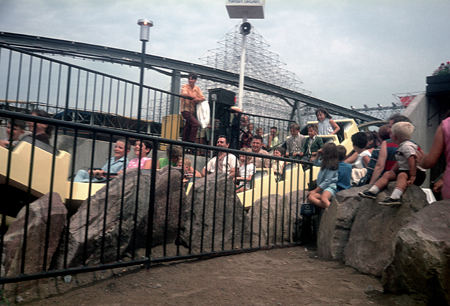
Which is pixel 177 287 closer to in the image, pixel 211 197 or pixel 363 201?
pixel 211 197

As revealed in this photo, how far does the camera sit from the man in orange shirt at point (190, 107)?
8.66m

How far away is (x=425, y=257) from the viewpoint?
8.27 feet

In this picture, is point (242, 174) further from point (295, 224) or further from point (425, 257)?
point (425, 257)

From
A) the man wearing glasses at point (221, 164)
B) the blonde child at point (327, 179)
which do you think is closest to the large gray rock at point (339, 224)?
the blonde child at point (327, 179)

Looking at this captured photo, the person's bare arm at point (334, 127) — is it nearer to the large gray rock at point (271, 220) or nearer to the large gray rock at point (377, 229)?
the large gray rock at point (271, 220)

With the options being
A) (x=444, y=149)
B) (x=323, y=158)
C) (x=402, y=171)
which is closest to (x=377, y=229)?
(x=402, y=171)

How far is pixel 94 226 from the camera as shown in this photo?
3326mm

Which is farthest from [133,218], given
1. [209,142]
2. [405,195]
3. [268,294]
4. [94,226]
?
[209,142]

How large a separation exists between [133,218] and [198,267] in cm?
88

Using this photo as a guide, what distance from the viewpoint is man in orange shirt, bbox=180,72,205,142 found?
8.66m

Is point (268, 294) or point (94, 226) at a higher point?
point (94, 226)

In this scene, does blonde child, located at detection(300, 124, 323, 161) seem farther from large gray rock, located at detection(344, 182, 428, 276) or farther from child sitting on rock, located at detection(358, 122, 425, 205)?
large gray rock, located at detection(344, 182, 428, 276)

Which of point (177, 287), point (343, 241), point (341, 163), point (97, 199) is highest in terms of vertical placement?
point (341, 163)

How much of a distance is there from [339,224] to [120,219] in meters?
2.64
